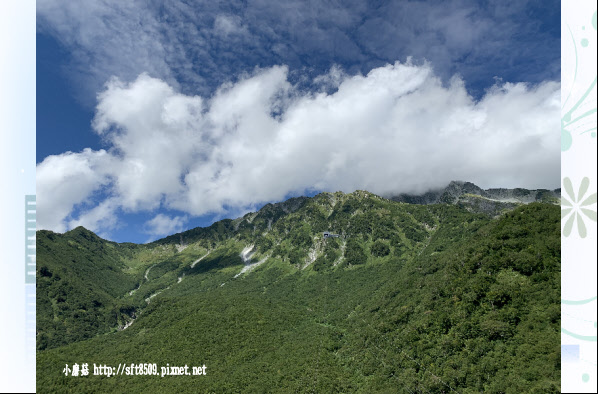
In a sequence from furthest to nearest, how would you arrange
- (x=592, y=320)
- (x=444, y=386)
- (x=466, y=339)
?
(x=466, y=339) → (x=444, y=386) → (x=592, y=320)

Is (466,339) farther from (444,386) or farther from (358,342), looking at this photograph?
(358,342)

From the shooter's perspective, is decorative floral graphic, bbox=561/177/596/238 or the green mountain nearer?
decorative floral graphic, bbox=561/177/596/238

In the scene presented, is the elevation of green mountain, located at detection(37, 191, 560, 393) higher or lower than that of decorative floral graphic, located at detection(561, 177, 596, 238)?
lower

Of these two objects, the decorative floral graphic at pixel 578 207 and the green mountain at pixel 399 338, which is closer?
the decorative floral graphic at pixel 578 207

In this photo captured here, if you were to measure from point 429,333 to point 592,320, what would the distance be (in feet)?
191

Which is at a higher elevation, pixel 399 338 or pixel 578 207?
pixel 578 207

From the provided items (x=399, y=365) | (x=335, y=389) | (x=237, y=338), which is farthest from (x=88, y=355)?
(x=399, y=365)

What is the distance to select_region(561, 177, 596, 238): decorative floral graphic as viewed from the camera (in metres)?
9.46

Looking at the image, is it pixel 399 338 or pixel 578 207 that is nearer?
pixel 578 207

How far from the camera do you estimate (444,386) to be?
45.5 m

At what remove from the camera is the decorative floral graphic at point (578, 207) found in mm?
9461

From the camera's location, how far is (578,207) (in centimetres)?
968

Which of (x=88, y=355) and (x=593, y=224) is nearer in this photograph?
(x=593, y=224)

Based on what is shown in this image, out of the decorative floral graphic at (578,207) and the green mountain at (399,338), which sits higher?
the decorative floral graphic at (578,207)
